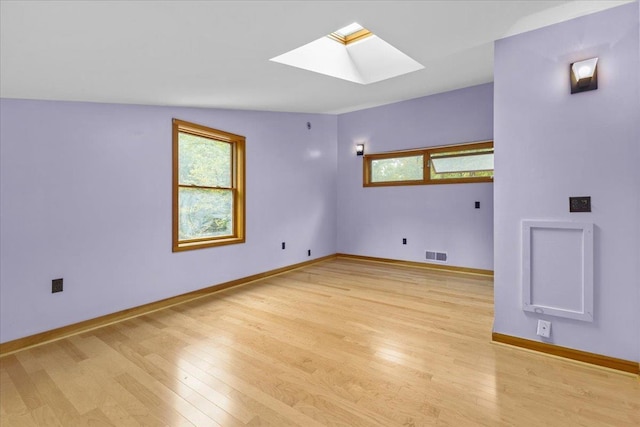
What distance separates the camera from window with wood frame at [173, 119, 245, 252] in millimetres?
3555

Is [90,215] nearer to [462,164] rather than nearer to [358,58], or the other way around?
[358,58]

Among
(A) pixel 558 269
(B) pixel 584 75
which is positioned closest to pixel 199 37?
(B) pixel 584 75

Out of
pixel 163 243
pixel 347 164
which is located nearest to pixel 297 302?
pixel 163 243

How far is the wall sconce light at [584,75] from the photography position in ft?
6.66

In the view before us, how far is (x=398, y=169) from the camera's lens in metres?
5.26

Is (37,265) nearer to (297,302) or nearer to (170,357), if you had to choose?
(170,357)

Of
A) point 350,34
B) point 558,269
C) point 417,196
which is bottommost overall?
point 558,269

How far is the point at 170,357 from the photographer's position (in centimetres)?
223

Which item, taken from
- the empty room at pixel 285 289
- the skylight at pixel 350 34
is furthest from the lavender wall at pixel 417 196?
the skylight at pixel 350 34

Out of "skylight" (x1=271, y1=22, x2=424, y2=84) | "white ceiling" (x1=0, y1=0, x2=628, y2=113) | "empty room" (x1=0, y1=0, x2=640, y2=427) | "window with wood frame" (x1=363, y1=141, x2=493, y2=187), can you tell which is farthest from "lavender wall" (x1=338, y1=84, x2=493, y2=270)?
"skylight" (x1=271, y1=22, x2=424, y2=84)

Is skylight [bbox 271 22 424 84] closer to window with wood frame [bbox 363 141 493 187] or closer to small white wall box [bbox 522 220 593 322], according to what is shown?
window with wood frame [bbox 363 141 493 187]

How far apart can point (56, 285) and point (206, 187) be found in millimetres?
1776

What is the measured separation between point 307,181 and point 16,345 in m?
3.96

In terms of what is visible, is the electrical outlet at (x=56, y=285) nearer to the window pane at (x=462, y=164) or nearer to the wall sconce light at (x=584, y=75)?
the wall sconce light at (x=584, y=75)
